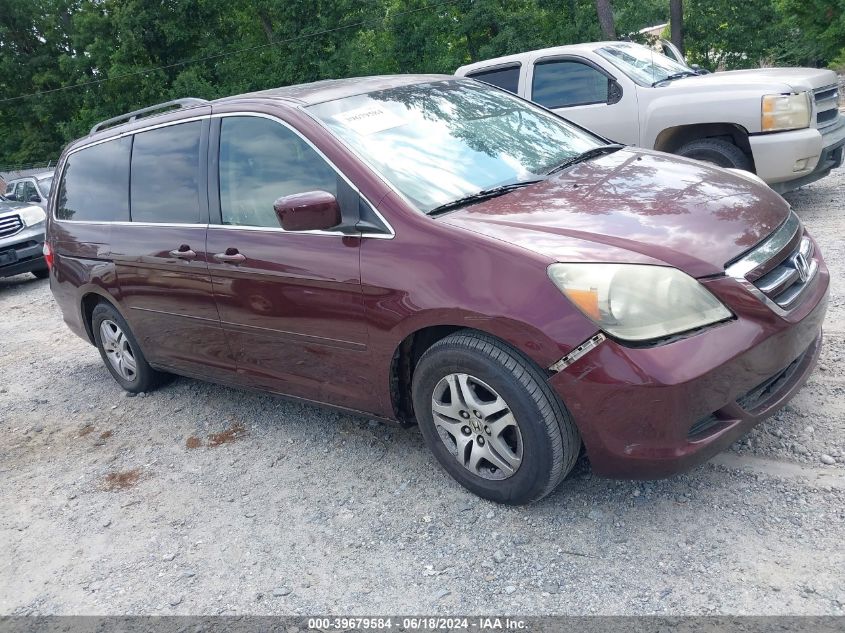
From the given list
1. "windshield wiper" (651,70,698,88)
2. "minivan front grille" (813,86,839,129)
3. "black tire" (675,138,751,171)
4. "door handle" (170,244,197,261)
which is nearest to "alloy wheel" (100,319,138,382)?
"door handle" (170,244,197,261)

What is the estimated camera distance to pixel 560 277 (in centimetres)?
278

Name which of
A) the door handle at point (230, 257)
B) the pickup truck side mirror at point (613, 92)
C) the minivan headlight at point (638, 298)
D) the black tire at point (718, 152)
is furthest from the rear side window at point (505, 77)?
the minivan headlight at point (638, 298)

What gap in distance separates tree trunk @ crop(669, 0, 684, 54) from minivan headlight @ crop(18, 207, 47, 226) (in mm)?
17635

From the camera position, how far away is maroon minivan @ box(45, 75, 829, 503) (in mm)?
2748

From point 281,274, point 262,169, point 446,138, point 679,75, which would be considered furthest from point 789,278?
point 679,75

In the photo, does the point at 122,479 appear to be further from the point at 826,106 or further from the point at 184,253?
the point at 826,106

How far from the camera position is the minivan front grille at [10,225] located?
36.4 feet

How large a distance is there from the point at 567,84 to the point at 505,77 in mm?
778

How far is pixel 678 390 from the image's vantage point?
104 inches

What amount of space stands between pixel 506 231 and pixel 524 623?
148cm

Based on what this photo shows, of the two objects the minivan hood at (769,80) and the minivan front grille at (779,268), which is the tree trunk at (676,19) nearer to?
the minivan hood at (769,80)

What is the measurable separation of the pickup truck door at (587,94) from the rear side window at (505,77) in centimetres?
18

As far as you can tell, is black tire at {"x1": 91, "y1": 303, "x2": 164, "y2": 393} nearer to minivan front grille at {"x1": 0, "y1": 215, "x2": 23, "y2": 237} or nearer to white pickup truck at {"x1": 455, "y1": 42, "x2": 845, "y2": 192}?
white pickup truck at {"x1": 455, "y1": 42, "x2": 845, "y2": 192}

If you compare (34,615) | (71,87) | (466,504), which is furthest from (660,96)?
(71,87)
